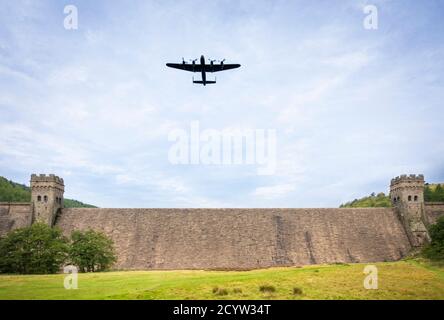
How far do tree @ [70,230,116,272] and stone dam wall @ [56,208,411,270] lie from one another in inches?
312

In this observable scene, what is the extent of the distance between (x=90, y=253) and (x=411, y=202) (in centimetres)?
5225

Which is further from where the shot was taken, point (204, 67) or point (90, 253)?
point (90, 253)

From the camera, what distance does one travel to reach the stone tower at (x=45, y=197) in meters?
70.6

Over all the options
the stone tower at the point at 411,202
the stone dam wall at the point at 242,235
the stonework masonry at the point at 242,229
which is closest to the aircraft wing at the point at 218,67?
the stonework masonry at the point at 242,229

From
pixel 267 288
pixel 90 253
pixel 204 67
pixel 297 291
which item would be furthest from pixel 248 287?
pixel 90 253

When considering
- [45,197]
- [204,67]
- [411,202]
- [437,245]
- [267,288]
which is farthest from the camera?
[411,202]

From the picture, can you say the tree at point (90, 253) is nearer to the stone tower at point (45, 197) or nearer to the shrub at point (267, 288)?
the stone tower at point (45, 197)

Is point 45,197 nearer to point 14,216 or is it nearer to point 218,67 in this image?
point 14,216

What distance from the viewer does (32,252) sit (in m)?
52.3

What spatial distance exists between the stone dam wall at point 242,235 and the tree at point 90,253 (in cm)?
791

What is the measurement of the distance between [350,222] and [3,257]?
51.2 m

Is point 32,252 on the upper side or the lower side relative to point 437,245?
lower
